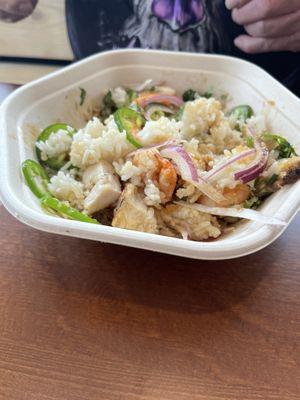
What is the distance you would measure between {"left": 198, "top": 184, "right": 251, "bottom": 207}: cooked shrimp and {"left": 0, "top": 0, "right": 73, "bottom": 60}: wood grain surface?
1.65m

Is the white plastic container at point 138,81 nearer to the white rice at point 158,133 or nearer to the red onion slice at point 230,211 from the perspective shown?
the red onion slice at point 230,211

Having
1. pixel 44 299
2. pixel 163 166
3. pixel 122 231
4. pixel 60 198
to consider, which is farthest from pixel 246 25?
pixel 44 299

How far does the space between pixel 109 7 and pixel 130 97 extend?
84 centimetres

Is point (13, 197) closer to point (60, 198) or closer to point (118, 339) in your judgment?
point (60, 198)

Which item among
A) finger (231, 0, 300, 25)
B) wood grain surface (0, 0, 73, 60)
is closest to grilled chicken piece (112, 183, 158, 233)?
finger (231, 0, 300, 25)

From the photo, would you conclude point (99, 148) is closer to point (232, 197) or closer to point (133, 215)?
point (133, 215)

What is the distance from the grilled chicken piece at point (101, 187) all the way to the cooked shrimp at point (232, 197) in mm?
246

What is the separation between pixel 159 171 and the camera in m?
1.18

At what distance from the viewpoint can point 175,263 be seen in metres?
1.14

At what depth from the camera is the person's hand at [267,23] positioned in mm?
1945

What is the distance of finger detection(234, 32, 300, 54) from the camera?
6.81ft

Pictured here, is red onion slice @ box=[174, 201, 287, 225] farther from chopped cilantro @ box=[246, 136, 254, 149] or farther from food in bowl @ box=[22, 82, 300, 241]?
chopped cilantro @ box=[246, 136, 254, 149]

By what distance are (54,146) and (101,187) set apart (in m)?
0.30

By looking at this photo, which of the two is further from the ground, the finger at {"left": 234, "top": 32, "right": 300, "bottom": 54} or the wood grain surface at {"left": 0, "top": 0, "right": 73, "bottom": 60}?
the finger at {"left": 234, "top": 32, "right": 300, "bottom": 54}
